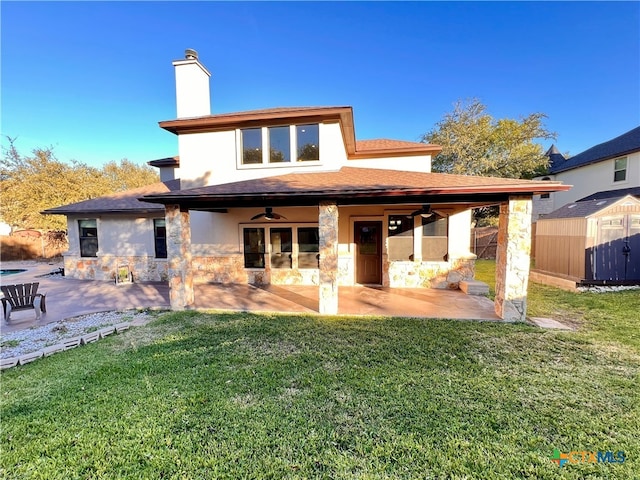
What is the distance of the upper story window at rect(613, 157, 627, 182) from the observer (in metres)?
15.8

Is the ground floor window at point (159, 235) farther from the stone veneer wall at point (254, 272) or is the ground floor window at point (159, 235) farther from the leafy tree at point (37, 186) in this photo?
the leafy tree at point (37, 186)

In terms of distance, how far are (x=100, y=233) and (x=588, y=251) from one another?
1886 centimetres

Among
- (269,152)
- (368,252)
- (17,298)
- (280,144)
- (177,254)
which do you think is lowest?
(17,298)

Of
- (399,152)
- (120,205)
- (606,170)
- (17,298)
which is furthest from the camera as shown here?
(606,170)

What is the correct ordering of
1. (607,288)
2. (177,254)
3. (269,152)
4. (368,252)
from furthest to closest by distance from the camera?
(368,252) < (269,152) < (607,288) < (177,254)

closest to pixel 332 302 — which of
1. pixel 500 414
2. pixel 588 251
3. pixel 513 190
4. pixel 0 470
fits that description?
pixel 500 414

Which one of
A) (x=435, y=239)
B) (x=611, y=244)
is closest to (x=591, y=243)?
(x=611, y=244)

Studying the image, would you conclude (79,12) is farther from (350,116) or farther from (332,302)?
(332,302)

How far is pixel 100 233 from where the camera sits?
11.4 meters

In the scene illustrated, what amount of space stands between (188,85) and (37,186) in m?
17.1

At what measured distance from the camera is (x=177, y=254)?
7.30 m

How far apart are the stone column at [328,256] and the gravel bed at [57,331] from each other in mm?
4450

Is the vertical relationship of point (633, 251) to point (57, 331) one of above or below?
above

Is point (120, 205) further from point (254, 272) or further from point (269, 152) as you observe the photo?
point (269, 152)
